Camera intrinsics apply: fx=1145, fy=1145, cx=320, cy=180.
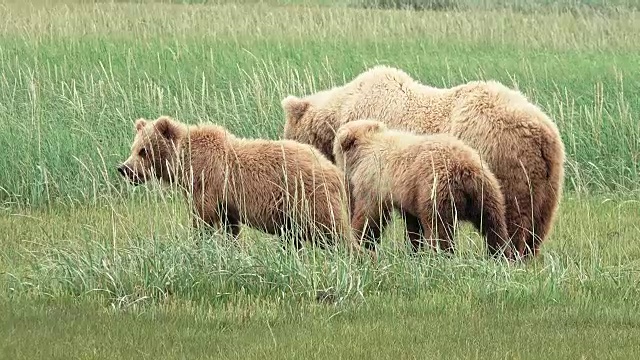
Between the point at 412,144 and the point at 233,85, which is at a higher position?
the point at 412,144

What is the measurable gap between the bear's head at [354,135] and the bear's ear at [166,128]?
49.7 inches

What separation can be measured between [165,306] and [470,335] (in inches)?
71.1

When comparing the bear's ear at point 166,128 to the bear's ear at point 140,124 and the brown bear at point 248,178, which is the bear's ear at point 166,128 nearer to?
the brown bear at point 248,178

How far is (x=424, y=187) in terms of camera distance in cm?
780

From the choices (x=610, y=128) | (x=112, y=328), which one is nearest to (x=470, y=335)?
(x=112, y=328)

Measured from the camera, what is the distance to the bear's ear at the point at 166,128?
346 inches

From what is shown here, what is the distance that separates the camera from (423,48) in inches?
708

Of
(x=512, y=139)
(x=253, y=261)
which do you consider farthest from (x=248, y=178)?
(x=512, y=139)

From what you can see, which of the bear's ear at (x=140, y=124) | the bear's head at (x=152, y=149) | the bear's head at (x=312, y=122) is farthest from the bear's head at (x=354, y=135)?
the bear's ear at (x=140, y=124)

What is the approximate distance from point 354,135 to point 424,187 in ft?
3.81

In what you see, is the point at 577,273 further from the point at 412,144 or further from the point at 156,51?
the point at 156,51

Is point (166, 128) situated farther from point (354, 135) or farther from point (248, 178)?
point (354, 135)

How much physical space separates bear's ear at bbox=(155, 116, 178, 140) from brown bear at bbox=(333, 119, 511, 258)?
1.34 metres

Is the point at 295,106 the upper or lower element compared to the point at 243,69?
upper
